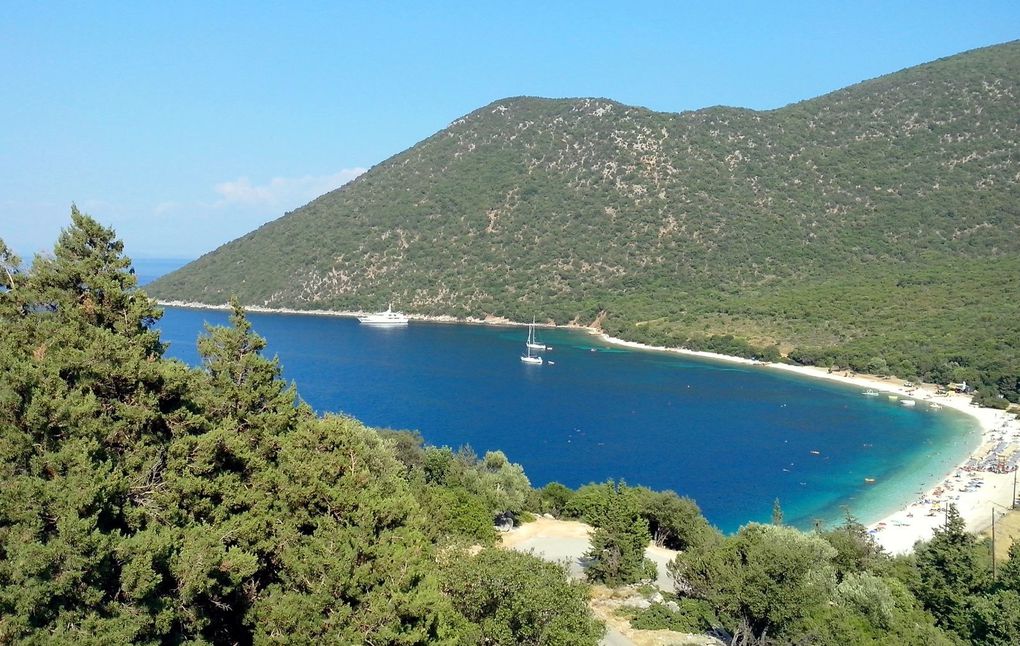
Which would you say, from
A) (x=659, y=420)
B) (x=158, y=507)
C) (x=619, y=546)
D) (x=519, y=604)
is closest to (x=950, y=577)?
(x=619, y=546)

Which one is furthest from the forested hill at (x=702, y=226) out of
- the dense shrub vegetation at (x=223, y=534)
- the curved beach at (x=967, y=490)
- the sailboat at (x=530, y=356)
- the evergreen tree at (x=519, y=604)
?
the evergreen tree at (x=519, y=604)

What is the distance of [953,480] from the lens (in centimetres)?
4809

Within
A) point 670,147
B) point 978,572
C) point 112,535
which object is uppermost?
point 670,147

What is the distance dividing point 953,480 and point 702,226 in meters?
94.2

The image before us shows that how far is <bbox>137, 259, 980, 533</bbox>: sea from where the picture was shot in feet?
160

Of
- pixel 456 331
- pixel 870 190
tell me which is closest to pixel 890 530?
pixel 456 331

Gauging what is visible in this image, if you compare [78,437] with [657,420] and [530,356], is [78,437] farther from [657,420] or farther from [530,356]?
[530,356]

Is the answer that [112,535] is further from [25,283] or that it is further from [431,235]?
[431,235]

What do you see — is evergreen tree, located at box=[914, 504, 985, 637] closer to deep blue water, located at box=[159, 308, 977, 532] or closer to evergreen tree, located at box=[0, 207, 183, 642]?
deep blue water, located at box=[159, 308, 977, 532]

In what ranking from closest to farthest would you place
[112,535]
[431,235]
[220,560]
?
[112,535], [220,560], [431,235]

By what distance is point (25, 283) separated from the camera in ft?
47.3

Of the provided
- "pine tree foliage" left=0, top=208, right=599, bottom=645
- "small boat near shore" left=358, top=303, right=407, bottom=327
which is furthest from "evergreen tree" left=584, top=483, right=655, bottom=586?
"small boat near shore" left=358, top=303, right=407, bottom=327

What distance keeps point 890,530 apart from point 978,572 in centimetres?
1709

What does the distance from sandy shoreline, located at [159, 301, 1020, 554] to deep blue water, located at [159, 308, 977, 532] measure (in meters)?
1.57
